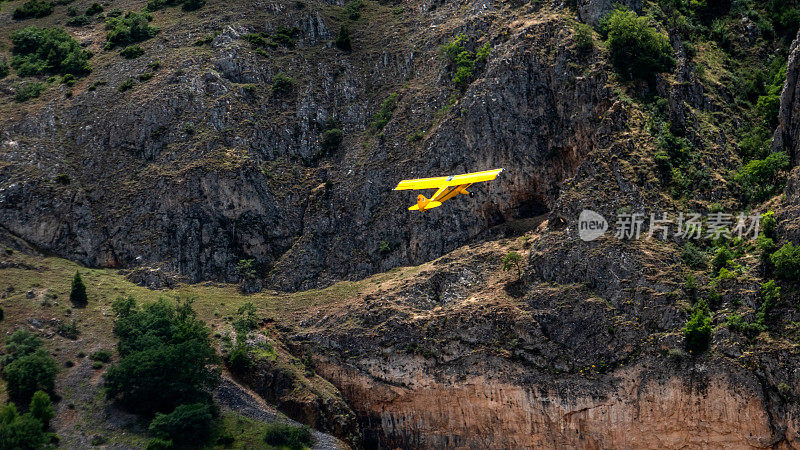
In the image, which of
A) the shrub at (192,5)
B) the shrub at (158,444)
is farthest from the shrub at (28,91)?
the shrub at (158,444)

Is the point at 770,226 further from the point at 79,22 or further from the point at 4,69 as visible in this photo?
the point at 79,22

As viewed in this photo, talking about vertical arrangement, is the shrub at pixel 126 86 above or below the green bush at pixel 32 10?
below

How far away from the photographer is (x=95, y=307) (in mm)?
71562

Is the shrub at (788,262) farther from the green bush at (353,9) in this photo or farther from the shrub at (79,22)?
the shrub at (79,22)

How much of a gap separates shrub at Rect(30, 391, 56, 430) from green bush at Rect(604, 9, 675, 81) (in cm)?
5213

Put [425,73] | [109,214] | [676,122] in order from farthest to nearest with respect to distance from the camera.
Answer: [425,73]
[109,214]
[676,122]

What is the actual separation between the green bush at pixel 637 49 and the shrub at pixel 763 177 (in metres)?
11.8

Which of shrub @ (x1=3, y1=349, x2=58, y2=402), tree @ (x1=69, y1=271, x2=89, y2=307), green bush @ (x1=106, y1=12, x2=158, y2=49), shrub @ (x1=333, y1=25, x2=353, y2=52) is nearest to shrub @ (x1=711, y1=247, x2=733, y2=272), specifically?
shrub @ (x1=333, y1=25, x2=353, y2=52)

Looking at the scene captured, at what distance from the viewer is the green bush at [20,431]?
57.2m

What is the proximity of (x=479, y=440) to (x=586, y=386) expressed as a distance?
9.38 m

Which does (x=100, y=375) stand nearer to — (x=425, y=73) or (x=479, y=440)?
(x=479, y=440)

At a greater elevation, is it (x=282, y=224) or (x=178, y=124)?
(x=178, y=124)

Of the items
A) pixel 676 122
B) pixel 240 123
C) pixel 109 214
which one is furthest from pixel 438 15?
pixel 109 214

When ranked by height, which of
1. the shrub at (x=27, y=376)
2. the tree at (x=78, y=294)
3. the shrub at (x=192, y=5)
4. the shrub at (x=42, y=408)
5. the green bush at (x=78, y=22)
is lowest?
the shrub at (x=42, y=408)
